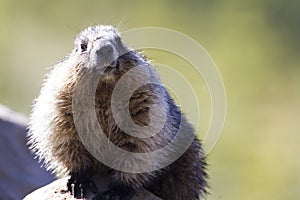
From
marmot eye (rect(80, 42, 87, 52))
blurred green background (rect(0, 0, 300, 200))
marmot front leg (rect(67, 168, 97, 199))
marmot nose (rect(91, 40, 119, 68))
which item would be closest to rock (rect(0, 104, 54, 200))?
marmot front leg (rect(67, 168, 97, 199))

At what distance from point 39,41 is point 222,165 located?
518 centimetres

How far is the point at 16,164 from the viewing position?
10.5m

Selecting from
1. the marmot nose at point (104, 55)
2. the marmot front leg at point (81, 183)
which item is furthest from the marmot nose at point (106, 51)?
the marmot front leg at point (81, 183)

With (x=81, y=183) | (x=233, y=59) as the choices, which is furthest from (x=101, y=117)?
(x=233, y=59)

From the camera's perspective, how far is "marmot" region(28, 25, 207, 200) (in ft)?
24.3

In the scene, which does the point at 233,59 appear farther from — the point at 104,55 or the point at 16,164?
the point at 104,55

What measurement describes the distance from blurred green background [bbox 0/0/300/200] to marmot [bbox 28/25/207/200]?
8874mm

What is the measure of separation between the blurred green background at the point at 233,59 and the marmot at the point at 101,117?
8.87 meters

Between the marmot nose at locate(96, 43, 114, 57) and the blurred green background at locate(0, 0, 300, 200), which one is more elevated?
the blurred green background at locate(0, 0, 300, 200)

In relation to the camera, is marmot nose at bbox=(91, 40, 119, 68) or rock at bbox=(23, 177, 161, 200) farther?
rock at bbox=(23, 177, 161, 200)

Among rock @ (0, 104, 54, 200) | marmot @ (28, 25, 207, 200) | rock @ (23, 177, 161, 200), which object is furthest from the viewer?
rock @ (0, 104, 54, 200)

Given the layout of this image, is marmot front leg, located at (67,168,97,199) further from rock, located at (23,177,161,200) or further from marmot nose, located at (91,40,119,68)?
marmot nose, located at (91,40,119,68)

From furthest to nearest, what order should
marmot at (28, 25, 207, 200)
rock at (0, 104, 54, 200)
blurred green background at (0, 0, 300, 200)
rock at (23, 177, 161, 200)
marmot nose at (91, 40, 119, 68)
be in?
blurred green background at (0, 0, 300, 200) < rock at (0, 104, 54, 200) < rock at (23, 177, 161, 200) < marmot at (28, 25, 207, 200) < marmot nose at (91, 40, 119, 68)

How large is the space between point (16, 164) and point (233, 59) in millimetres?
11773
